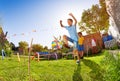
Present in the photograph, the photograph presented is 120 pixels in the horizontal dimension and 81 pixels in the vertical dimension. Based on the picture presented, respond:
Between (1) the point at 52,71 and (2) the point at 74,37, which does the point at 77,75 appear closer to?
(1) the point at 52,71

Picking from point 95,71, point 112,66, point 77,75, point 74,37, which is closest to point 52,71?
point 77,75

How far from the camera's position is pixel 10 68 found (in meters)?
14.5

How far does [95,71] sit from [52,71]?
1.79 meters

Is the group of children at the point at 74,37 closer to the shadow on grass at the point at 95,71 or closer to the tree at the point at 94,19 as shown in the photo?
the shadow on grass at the point at 95,71

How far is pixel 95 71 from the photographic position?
1466 cm

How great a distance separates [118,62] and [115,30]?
16.3ft

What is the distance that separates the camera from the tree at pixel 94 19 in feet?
109

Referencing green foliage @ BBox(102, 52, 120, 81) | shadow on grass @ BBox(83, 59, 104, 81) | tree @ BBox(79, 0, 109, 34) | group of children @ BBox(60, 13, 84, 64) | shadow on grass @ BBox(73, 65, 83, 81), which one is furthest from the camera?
tree @ BBox(79, 0, 109, 34)

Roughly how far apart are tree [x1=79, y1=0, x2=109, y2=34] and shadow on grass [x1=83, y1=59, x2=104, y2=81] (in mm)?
16657

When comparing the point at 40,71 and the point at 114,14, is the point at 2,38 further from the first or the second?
the point at 114,14

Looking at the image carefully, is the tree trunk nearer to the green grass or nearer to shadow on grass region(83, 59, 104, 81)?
shadow on grass region(83, 59, 104, 81)

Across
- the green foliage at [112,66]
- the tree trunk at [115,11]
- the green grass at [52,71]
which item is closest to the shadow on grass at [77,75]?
the green grass at [52,71]

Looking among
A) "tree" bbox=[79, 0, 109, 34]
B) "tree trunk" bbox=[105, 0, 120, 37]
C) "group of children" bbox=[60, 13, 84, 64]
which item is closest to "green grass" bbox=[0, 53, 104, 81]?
"group of children" bbox=[60, 13, 84, 64]

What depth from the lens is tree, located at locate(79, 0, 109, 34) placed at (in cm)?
3328
